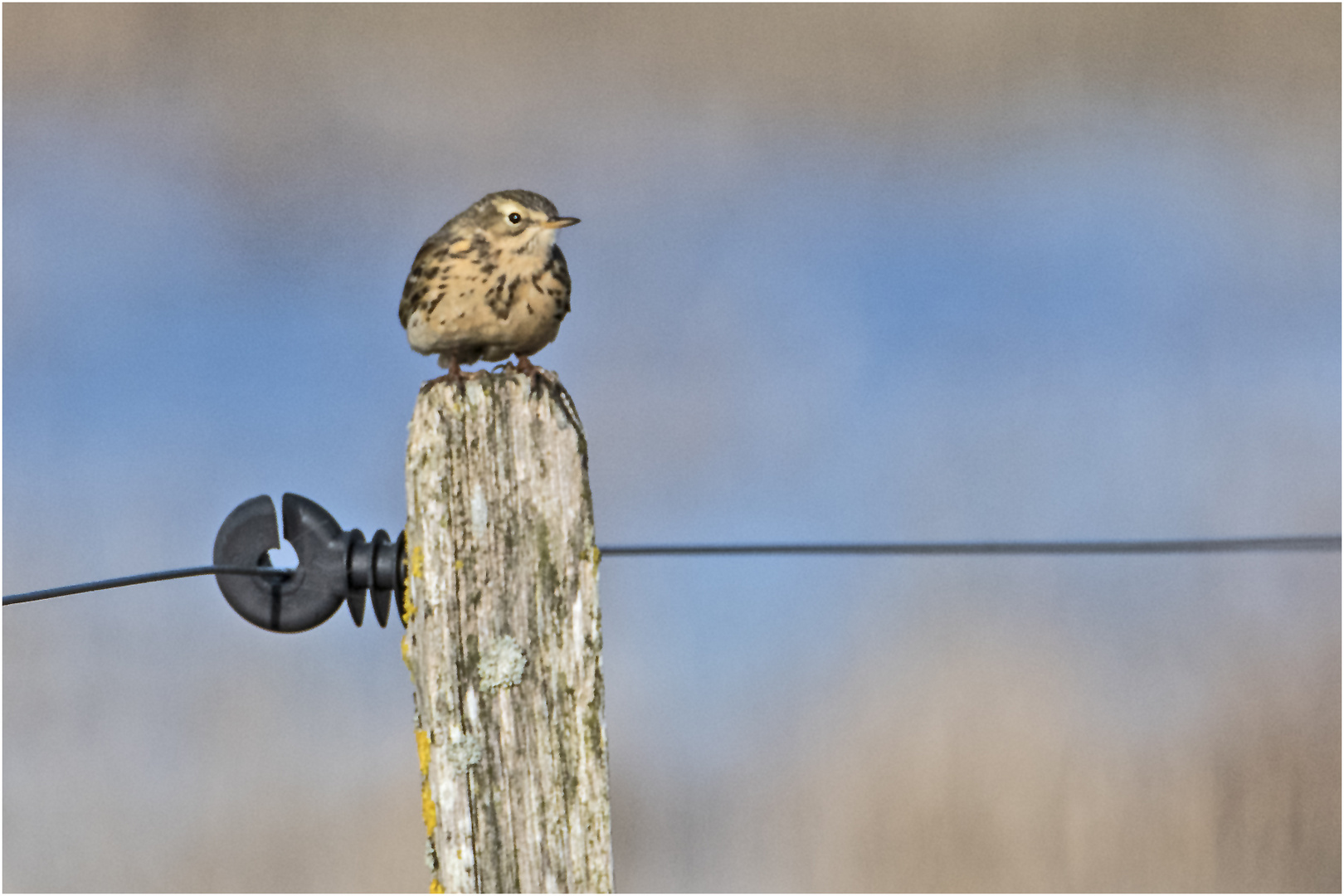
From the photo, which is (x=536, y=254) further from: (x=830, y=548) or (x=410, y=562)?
(x=410, y=562)

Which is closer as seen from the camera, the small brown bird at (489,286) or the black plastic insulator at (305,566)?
the black plastic insulator at (305,566)

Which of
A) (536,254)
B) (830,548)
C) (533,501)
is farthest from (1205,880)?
(533,501)

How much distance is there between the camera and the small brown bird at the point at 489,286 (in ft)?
8.71

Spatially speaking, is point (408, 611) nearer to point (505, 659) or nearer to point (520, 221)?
point (505, 659)

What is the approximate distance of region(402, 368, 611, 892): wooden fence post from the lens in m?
1.47

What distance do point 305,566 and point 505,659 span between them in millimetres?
428

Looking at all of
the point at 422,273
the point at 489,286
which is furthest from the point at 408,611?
the point at 422,273

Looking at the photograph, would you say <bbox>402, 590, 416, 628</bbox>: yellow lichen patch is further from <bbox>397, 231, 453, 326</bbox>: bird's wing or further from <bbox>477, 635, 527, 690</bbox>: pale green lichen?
<bbox>397, 231, 453, 326</bbox>: bird's wing

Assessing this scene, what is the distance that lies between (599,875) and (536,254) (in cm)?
162

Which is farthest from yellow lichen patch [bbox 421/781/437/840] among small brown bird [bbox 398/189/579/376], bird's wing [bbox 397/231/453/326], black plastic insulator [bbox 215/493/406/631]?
bird's wing [bbox 397/231/453/326]

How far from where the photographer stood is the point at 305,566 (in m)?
1.74

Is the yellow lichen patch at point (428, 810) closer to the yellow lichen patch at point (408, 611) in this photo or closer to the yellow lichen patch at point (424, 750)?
the yellow lichen patch at point (424, 750)

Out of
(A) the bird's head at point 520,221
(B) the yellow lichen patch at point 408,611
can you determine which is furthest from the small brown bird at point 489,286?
(B) the yellow lichen patch at point 408,611

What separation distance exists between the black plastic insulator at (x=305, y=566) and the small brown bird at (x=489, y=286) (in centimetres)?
85
